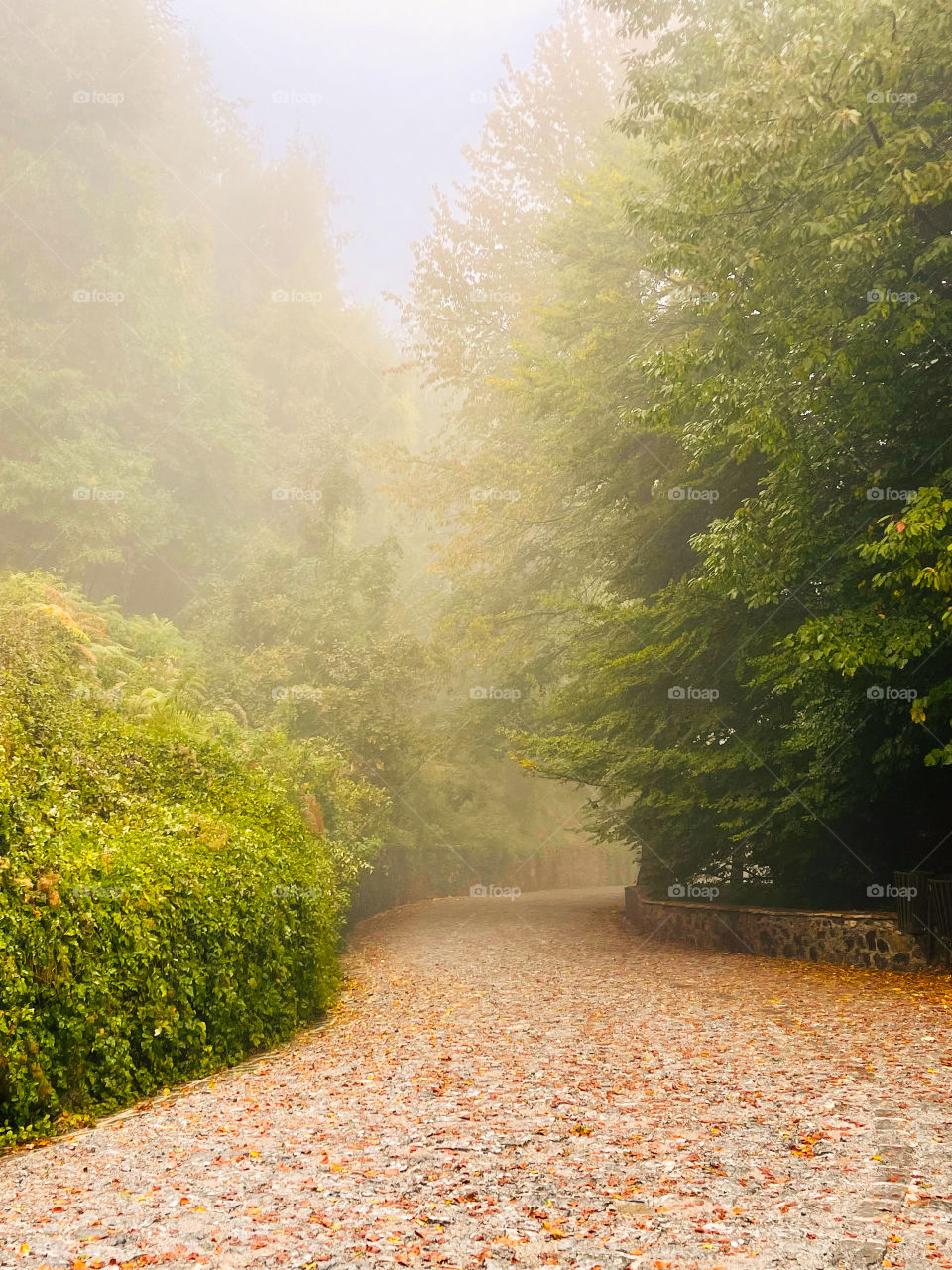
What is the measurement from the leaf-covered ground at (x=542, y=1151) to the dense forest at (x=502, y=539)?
107 centimetres

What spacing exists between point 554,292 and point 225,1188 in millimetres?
25786

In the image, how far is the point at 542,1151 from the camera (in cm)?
542

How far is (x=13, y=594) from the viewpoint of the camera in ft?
53.1

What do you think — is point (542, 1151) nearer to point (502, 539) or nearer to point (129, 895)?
point (129, 895)

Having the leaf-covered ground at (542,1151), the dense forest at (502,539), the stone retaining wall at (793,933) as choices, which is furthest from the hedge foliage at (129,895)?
the stone retaining wall at (793,933)

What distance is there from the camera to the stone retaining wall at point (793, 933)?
11523mm

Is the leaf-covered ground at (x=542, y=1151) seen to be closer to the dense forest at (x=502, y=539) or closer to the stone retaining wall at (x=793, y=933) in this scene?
the dense forest at (x=502, y=539)

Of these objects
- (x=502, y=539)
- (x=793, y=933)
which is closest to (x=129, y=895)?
(x=793, y=933)

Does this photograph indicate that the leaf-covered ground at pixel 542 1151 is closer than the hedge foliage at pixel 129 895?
Yes

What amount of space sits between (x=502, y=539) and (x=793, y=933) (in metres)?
14.8

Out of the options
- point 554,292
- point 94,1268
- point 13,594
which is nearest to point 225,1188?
point 94,1268

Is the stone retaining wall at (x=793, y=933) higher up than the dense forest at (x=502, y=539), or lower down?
lower down

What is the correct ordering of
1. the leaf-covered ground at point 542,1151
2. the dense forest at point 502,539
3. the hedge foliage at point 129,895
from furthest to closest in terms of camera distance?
the dense forest at point 502,539 → the hedge foliage at point 129,895 → the leaf-covered ground at point 542,1151

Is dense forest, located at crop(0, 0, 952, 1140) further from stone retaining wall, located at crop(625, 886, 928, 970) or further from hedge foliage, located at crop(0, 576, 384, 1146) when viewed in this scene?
stone retaining wall, located at crop(625, 886, 928, 970)
